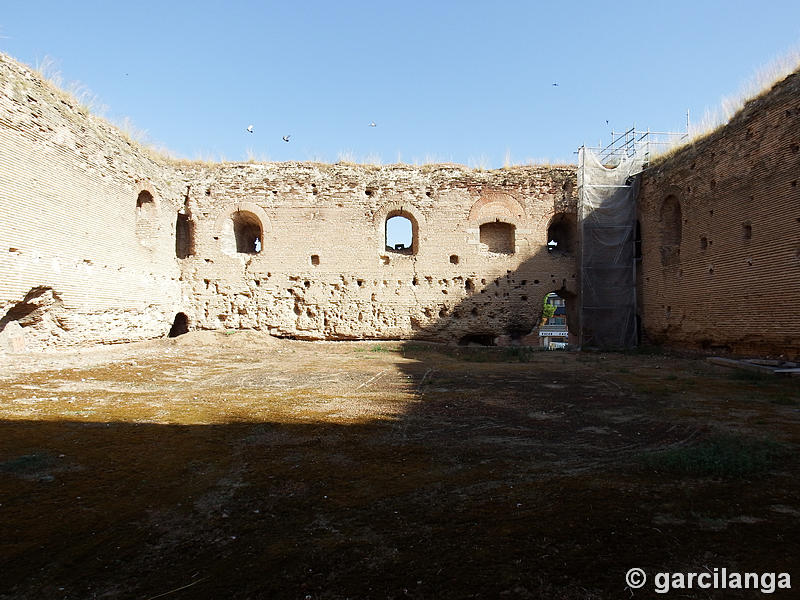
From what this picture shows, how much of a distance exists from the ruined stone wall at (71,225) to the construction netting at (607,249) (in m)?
12.8

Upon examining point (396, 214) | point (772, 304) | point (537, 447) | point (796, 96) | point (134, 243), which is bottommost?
point (537, 447)

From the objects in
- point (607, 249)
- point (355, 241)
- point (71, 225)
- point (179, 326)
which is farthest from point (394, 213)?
point (71, 225)

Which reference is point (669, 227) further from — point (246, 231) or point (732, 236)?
point (246, 231)

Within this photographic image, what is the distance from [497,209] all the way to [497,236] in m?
0.89

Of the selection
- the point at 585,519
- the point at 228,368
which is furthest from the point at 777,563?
the point at 228,368

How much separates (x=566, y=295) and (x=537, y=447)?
40.9ft

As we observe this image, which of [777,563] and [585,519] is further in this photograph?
[585,519]

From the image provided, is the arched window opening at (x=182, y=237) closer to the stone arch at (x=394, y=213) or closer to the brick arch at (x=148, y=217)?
the brick arch at (x=148, y=217)

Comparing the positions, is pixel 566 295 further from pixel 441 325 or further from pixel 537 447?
pixel 537 447

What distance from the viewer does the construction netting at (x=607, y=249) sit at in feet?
47.4

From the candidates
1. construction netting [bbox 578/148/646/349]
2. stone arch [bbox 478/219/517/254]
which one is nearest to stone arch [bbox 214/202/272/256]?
stone arch [bbox 478/219/517/254]

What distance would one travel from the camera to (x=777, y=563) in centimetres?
202

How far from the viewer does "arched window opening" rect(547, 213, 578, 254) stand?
596 inches

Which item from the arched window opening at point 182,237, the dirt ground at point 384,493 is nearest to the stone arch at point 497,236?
the dirt ground at point 384,493
